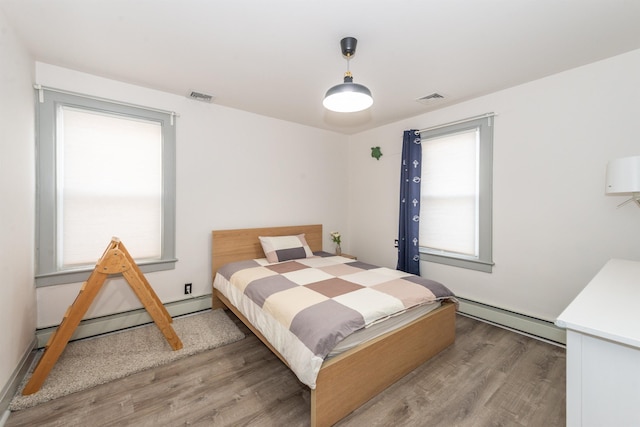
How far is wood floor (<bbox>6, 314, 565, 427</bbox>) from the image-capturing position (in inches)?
63.6

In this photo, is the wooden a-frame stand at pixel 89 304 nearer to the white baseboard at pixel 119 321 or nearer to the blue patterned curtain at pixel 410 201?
the white baseboard at pixel 119 321

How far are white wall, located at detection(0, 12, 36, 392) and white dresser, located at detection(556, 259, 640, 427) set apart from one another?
9.65 ft

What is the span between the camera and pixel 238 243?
10.9ft

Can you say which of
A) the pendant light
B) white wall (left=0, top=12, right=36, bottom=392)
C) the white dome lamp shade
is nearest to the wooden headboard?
white wall (left=0, top=12, right=36, bottom=392)

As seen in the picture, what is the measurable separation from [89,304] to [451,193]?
3623 mm

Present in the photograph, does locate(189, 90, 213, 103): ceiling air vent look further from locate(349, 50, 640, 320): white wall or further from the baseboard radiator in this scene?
the baseboard radiator

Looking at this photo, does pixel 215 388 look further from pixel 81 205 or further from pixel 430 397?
pixel 81 205

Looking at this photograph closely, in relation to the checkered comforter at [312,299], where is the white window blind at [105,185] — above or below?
above

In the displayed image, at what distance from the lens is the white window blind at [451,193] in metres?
3.08

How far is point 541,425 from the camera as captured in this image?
1567 millimetres

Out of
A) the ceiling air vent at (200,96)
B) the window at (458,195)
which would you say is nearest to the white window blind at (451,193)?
the window at (458,195)

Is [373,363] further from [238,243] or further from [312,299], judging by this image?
[238,243]

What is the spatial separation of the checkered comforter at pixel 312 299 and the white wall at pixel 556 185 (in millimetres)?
953

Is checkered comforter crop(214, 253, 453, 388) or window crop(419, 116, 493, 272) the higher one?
window crop(419, 116, 493, 272)
